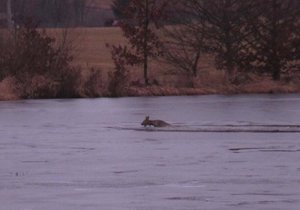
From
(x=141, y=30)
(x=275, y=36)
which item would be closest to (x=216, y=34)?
(x=275, y=36)

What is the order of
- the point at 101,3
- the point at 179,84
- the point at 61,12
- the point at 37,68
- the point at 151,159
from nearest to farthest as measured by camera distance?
the point at 151,159
the point at 37,68
the point at 179,84
the point at 61,12
the point at 101,3

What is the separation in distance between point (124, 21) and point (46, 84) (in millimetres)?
6672

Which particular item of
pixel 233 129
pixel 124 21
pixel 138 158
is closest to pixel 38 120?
pixel 233 129

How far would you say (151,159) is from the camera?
1780 centimetres

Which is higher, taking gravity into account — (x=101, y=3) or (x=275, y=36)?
(x=101, y=3)

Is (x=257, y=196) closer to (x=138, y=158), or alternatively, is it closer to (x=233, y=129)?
(x=138, y=158)

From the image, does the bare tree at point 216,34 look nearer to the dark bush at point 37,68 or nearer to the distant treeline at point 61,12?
the dark bush at point 37,68

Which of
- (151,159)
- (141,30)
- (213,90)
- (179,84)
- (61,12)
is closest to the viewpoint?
(151,159)

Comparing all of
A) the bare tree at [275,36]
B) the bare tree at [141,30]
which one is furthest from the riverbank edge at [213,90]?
the bare tree at [141,30]

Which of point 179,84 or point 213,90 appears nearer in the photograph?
point 213,90

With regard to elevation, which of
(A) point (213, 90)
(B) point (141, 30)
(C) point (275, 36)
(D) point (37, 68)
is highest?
(B) point (141, 30)

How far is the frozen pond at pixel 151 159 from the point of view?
1273 centimetres

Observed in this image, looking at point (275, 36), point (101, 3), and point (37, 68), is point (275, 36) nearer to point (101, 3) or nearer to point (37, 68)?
point (37, 68)

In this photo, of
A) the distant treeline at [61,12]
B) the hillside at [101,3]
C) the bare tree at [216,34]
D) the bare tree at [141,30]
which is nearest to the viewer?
the bare tree at [141,30]
